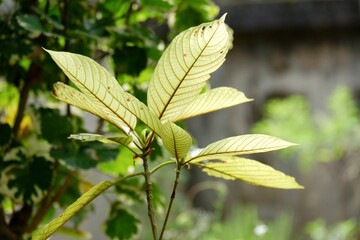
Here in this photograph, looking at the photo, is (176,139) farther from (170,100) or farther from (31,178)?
(31,178)

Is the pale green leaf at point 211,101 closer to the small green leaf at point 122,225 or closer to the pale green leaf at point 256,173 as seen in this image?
the pale green leaf at point 256,173

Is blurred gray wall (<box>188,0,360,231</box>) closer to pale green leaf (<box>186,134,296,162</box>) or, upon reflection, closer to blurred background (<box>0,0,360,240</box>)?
blurred background (<box>0,0,360,240</box>)

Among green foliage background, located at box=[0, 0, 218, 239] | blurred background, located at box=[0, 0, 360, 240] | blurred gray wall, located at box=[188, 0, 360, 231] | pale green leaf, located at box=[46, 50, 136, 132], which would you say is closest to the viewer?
pale green leaf, located at box=[46, 50, 136, 132]

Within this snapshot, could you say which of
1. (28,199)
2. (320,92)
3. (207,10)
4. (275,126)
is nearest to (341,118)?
(275,126)

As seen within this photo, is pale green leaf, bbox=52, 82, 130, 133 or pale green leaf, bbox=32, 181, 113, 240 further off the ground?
pale green leaf, bbox=52, 82, 130, 133

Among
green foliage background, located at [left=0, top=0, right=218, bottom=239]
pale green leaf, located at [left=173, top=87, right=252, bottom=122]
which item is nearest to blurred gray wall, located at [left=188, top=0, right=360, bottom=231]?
green foliage background, located at [left=0, top=0, right=218, bottom=239]

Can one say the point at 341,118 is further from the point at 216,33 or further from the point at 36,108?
the point at 216,33

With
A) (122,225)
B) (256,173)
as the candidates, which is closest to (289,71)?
(122,225)
